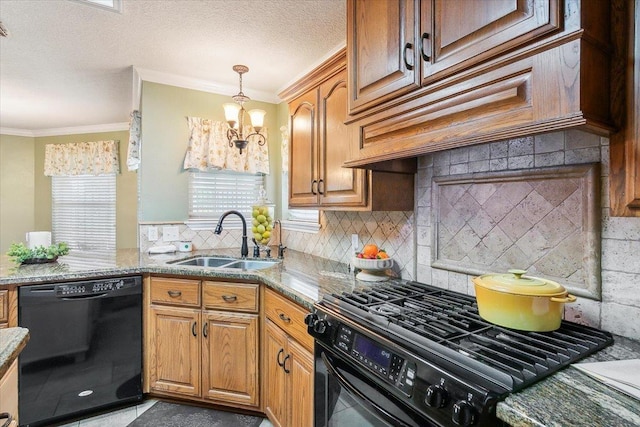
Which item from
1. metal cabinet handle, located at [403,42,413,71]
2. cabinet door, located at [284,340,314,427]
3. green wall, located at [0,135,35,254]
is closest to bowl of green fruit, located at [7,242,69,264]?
cabinet door, located at [284,340,314,427]

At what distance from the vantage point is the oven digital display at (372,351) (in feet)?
3.24

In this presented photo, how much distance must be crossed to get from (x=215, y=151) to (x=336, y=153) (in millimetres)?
1570

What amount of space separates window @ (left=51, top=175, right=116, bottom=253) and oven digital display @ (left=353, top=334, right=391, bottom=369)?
4.90 meters

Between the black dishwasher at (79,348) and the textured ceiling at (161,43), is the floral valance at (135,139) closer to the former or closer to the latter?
the textured ceiling at (161,43)

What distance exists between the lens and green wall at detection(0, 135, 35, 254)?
496cm

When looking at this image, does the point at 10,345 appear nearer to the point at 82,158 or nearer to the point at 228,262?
the point at 228,262

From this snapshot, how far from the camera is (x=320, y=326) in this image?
129 cm

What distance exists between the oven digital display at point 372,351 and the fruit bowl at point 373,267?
0.63m

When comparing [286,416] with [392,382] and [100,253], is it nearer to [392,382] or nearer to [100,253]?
[392,382]

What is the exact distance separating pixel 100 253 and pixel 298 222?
5.43ft

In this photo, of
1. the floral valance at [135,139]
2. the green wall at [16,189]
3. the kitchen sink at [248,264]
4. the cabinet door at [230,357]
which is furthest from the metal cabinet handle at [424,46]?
the green wall at [16,189]

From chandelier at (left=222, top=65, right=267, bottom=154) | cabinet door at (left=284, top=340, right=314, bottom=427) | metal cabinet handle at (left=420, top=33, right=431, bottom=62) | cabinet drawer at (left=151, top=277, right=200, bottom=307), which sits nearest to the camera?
metal cabinet handle at (left=420, top=33, right=431, bottom=62)

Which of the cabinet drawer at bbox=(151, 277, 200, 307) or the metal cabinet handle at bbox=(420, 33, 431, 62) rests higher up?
the metal cabinet handle at bbox=(420, 33, 431, 62)

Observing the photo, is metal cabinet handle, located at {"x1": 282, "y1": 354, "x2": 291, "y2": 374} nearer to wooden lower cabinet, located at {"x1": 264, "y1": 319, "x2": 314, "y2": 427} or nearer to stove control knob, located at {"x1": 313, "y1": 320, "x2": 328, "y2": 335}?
wooden lower cabinet, located at {"x1": 264, "y1": 319, "x2": 314, "y2": 427}
